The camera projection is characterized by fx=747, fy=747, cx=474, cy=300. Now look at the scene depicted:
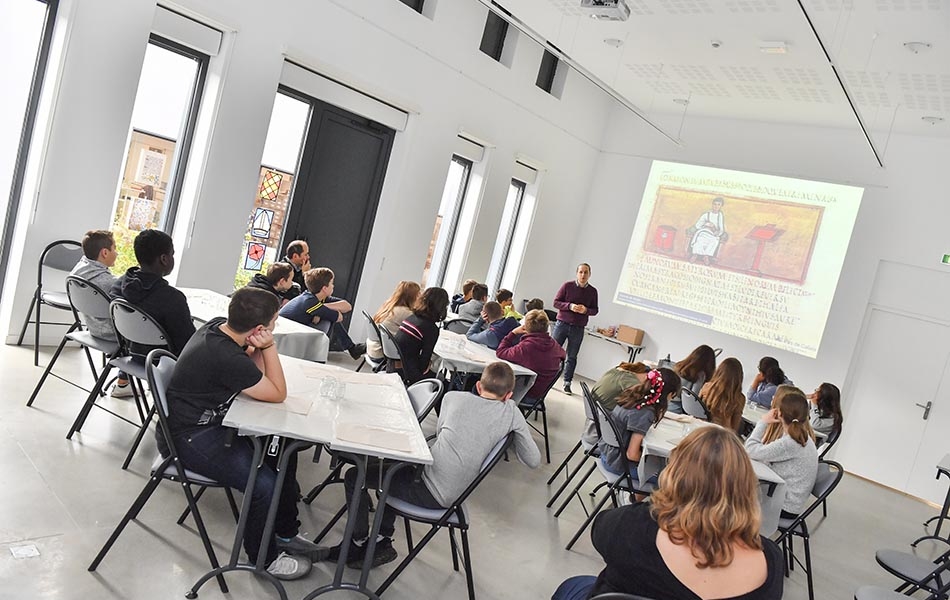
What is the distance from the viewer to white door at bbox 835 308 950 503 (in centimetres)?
827

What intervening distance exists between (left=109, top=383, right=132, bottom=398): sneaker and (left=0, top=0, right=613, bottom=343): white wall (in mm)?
997

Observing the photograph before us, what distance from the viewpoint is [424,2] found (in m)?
7.65

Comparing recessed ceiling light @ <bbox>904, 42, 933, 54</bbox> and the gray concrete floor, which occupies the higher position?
recessed ceiling light @ <bbox>904, 42, 933, 54</bbox>

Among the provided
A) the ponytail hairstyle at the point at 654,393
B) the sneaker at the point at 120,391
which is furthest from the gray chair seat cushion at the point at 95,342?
the ponytail hairstyle at the point at 654,393

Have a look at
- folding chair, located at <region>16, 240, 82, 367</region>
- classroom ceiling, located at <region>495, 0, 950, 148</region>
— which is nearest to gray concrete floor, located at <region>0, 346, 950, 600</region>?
folding chair, located at <region>16, 240, 82, 367</region>

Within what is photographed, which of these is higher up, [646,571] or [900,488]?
[646,571]

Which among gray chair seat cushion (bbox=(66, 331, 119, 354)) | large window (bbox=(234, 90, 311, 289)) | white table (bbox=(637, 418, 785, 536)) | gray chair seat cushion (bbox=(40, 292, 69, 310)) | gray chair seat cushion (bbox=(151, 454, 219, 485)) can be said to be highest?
large window (bbox=(234, 90, 311, 289))

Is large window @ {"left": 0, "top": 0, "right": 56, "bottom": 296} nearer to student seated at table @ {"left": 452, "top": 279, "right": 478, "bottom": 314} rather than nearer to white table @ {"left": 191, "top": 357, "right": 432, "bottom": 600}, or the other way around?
white table @ {"left": 191, "top": 357, "right": 432, "bottom": 600}

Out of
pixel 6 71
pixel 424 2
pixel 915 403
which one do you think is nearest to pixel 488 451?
pixel 6 71

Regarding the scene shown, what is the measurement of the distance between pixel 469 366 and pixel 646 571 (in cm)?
316

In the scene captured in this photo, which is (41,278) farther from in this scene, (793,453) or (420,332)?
(793,453)

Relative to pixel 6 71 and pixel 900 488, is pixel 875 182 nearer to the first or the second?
pixel 900 488

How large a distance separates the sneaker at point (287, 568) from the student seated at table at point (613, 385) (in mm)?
1902

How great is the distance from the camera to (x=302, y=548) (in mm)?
3158
